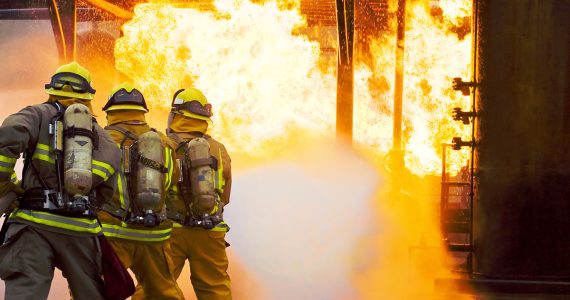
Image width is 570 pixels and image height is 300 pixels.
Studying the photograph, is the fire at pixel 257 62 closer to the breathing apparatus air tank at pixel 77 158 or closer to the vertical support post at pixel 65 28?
the vertical support post at pixel 65 28

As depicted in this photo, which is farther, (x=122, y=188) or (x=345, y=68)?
(x=345, y=68)

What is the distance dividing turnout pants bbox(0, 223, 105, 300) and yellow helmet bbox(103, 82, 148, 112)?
150 centimetres

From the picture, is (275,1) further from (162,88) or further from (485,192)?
(485,192)

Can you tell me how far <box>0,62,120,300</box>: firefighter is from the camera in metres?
5.05

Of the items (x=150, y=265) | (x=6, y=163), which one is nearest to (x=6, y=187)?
(x=6, y=163)

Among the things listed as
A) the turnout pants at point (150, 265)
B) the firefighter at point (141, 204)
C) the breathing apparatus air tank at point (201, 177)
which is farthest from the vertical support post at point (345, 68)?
the turnout pants at point (150, 265)

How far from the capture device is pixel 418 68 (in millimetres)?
16047

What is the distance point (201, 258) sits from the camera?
720cm

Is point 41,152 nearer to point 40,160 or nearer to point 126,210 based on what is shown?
point 40,160

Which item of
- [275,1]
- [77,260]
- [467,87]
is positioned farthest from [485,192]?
[275,1]

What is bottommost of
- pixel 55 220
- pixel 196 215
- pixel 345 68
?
pixel 196 215

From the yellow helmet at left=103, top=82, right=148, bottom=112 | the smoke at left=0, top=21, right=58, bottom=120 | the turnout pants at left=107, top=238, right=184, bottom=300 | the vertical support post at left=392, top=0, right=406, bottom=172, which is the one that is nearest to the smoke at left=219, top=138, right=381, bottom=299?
the vertical support post at left=392, top=0, right=406, bottom=172

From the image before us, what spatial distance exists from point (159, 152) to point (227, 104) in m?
9.64

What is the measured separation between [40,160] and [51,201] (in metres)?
0.23
